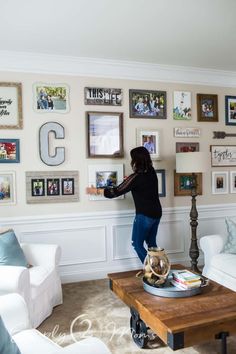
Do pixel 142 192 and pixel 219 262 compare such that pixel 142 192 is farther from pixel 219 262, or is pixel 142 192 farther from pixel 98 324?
pixel 98 324

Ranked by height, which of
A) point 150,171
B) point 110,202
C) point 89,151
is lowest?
point 110,202

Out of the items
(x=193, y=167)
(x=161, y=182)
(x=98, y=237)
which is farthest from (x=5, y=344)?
(x=161, y=182)

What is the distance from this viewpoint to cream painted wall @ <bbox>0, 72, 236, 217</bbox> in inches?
140

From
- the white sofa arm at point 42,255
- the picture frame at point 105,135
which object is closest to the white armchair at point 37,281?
the white sofa arm at point 42,255

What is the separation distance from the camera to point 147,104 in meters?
3.98

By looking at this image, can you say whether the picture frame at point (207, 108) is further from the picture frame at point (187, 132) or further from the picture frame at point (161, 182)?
the picture frame at point (161, 182)

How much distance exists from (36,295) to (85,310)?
0.56m

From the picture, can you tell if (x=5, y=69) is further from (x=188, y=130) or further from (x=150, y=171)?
(x=188, y=130)

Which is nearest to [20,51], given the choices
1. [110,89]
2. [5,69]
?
[5,69]

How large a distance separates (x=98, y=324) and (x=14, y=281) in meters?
0.84

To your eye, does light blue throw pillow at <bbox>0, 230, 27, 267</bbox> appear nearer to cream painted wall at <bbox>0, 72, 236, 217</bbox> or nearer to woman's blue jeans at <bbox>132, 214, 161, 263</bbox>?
cream painted wall at <bbox>0, 72, 236, 217</bbox>

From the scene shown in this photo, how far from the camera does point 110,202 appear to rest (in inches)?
153

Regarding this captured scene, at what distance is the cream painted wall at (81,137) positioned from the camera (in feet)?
11.7

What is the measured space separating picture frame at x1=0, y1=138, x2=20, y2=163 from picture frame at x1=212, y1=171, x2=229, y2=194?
8.27 ft
